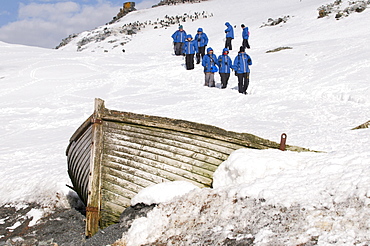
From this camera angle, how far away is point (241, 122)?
35.5ft

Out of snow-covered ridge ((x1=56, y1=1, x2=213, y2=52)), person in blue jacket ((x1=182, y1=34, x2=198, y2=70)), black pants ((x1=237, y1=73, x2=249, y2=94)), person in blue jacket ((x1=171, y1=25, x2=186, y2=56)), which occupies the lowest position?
black pants ((x1=237, y1=73, x2=249, y2=94))

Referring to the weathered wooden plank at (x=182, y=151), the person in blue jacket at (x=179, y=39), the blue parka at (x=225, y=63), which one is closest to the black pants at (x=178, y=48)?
the person in blue jacket at (x=179, y=39)

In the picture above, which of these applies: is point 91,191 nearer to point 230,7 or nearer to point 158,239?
point 158,239

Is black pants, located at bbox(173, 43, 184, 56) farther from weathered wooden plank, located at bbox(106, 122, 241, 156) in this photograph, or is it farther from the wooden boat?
weathered wooden plank, located at bbox(106, 122, 241, 156)

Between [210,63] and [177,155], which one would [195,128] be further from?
[210,63]

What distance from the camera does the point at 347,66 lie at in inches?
571

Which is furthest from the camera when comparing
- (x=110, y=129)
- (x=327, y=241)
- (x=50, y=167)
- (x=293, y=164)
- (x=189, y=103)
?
(x=189, y=103)

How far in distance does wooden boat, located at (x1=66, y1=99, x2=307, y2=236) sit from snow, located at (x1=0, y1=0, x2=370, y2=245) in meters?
0.33

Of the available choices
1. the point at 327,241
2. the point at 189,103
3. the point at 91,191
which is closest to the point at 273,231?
the point at 327,241

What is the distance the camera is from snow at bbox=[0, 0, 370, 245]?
3768 mm

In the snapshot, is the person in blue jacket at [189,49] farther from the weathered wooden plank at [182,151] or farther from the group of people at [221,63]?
the weathered wooden plank at [182,151]

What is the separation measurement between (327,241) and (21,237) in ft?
14.3

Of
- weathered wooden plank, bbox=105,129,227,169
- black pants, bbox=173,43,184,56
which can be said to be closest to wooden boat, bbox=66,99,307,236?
weathered wooden plank, bbox=105,129,227,169

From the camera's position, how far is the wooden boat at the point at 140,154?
5.41 metres
